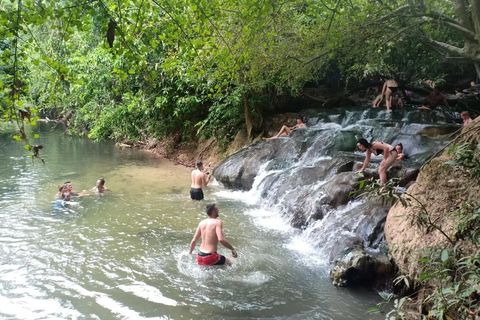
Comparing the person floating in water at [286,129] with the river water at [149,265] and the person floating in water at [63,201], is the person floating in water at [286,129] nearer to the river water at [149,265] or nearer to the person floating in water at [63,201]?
the river water at [149,265]

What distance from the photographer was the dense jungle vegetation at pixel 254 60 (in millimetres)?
7762

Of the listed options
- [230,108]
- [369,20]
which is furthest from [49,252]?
[230,108]

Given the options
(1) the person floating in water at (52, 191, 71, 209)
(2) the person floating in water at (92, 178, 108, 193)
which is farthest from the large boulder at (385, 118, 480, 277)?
(2) the person floating in water at (92, 178, 108, 193)

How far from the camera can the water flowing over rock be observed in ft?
22.1

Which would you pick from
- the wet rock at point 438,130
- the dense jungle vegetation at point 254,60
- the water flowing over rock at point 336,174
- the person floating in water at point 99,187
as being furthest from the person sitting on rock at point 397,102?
the person floating in water at point 99,187

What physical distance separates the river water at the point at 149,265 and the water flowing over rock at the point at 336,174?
0.36 m

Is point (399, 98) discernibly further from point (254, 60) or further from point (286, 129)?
point (254, 60)

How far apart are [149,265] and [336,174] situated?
5054mm

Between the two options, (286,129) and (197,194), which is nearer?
(197,194)

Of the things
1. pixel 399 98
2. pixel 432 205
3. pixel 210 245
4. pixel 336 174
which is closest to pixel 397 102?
pixel 399 98

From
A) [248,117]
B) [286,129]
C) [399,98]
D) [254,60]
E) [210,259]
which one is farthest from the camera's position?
[248,117]

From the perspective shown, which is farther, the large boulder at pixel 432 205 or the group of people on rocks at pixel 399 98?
the group of people on rocks at pixel 399 98

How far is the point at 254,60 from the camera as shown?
10586mm

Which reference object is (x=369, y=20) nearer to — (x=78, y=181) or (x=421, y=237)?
(x=421, y=237)
